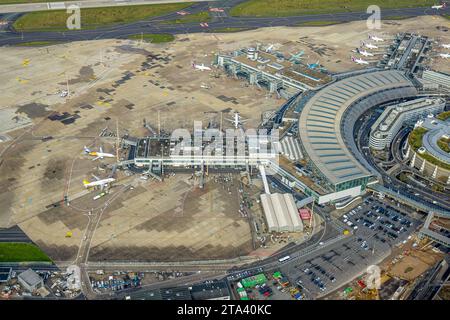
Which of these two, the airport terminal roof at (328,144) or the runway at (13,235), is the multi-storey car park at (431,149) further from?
the runway at (13,235)

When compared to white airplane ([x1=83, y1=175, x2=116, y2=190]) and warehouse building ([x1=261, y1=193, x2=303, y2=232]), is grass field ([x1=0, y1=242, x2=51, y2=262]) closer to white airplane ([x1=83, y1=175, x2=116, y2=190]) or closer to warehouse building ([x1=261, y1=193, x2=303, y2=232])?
white airplane ([x1=83, y1=175, x2=116, y2=190])

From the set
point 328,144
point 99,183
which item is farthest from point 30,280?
point 328,144

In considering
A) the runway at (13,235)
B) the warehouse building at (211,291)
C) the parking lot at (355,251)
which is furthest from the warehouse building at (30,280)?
the parking lot at (355,251)

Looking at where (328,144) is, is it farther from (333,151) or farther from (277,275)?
(277,275)

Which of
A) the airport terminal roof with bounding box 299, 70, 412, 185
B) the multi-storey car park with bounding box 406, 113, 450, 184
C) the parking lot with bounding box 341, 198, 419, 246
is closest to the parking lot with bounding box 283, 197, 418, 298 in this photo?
the parking lot with bounding box 341, 198, 419, 246

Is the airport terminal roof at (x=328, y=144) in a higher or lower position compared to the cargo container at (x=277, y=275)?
higher
